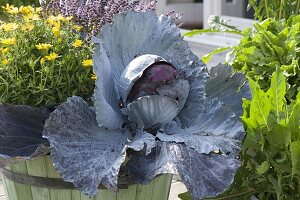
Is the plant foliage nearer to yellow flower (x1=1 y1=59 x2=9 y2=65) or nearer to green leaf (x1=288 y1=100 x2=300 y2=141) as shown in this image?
green leaf (x1=288 y1=100 x2=300 y2=141)

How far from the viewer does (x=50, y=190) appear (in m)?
1.90

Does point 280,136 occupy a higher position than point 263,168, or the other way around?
point 280,136

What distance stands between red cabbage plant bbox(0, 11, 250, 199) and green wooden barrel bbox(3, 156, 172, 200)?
60 mm

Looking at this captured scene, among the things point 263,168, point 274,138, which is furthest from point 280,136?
point 263,168

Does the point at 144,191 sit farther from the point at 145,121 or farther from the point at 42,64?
the point at 42,64

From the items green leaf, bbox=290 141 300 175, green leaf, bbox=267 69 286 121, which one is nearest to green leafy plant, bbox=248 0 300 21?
green leaf, bbox=267 69 286 121

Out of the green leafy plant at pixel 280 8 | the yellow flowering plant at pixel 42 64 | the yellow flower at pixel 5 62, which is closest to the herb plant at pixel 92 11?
the yellow flowering plant at pixel 42 64

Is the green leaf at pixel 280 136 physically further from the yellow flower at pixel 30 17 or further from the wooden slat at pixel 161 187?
the yellow flower at pixel 30 17

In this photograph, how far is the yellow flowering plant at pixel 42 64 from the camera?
191 cm

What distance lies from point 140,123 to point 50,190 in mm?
359

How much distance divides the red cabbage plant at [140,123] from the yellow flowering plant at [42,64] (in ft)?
0.24

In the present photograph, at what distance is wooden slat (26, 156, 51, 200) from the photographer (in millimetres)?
1880

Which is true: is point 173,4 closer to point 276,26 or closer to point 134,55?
point 276,26

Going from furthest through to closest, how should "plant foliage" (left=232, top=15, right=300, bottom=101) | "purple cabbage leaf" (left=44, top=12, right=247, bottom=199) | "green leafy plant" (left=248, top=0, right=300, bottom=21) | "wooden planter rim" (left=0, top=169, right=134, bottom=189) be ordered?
"green leafy plant" (left=248, top=0, right=300, bottom=21)
"plant foliage" (left=232, top=15, right=300, bottom=101)
"wooden planter rim" (left=0, top=169, right=134, bottom=189)
"purple cabbage leaf" (left=44, top=12, right=247, bottom=199)
